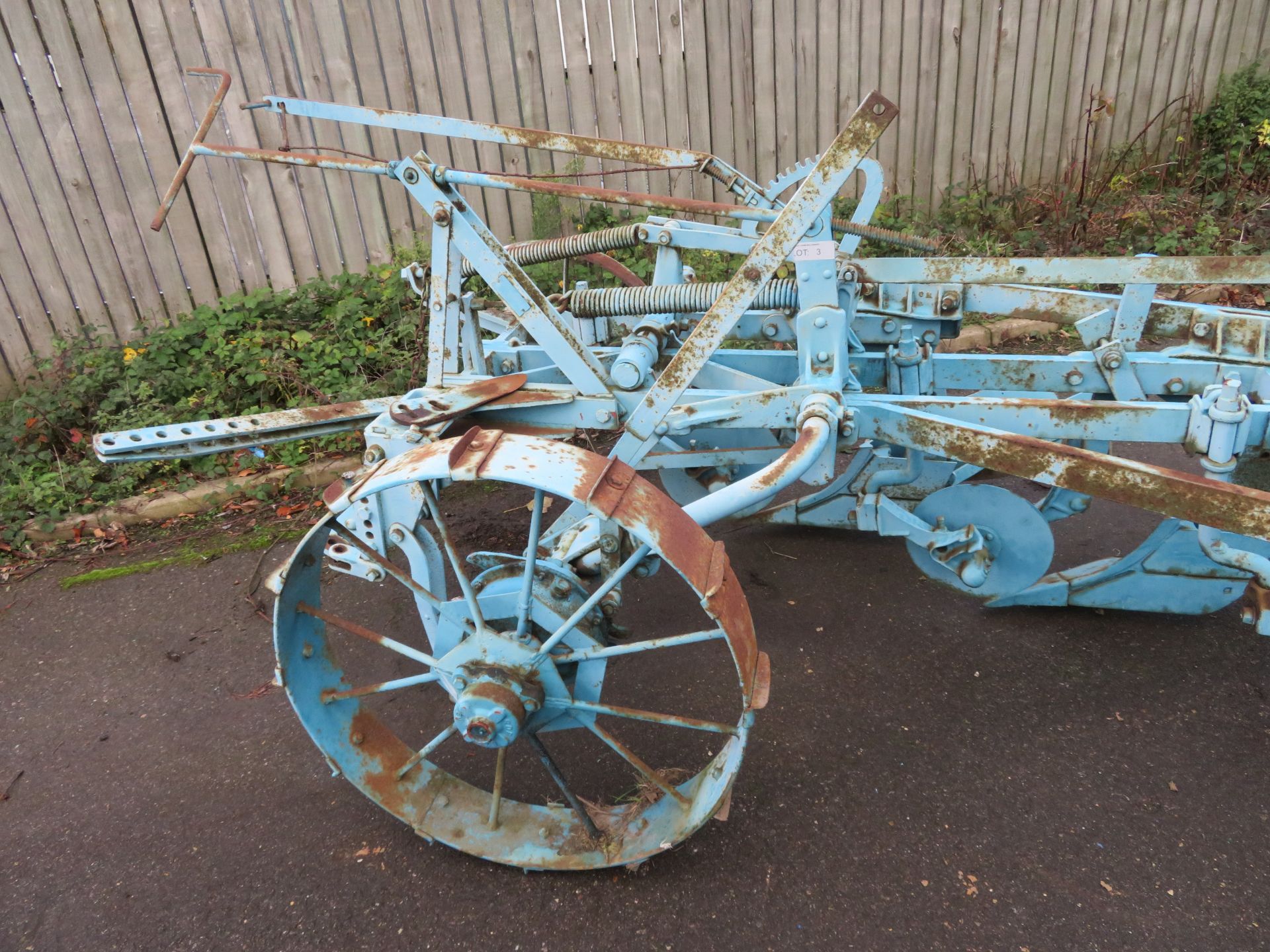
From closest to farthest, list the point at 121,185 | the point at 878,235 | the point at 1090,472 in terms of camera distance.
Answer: the point at 1090,472, the point at 878,235, the point at 121,185

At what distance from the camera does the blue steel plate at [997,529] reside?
2459 mm

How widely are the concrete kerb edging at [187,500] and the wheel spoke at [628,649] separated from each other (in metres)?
2.69

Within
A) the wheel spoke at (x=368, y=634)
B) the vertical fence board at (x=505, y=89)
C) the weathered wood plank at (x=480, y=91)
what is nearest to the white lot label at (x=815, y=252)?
the wheel spoke at (x=368, y=634)

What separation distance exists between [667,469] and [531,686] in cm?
151

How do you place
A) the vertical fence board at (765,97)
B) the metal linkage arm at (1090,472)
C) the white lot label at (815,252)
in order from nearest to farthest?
the metal linkage arm at (1090,472), the white lot label at (815,252), the vertical fence board at (765,97)

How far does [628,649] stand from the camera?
1.90 meters

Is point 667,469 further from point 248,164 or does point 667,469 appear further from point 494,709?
point 248,164

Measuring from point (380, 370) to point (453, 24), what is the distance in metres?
2.41

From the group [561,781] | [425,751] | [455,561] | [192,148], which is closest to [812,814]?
[561,781]

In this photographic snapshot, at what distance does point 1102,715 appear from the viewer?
95.3 inches

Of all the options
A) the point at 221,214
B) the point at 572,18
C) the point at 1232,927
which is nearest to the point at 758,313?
the point at 1232,927

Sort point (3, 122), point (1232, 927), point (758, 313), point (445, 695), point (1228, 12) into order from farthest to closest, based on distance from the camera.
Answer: point (1228, 12), point (3, 122), point (758, 313), point (445, 695), point (1232, 927)

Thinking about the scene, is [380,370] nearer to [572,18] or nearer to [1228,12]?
[572,18]

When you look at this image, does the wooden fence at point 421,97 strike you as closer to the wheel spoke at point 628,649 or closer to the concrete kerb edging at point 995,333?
the concrete kerb edging at point 995,333
